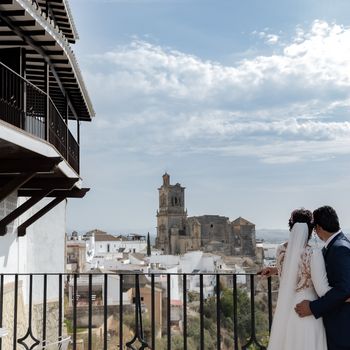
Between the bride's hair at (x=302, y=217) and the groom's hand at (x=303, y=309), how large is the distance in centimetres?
43

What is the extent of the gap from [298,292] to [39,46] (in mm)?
6562

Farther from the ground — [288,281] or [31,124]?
[31,124]

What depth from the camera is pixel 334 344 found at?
343 cm

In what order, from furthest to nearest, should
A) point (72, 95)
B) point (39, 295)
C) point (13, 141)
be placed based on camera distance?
point (39, 295), point (72, 95), point (13, 141)

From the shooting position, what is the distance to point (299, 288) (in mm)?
3543

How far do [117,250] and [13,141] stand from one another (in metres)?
108

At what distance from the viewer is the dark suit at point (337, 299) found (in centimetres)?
337

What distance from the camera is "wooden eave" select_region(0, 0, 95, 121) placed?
25.4 ft

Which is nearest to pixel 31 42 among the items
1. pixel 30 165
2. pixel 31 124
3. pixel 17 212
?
pixel 31 124

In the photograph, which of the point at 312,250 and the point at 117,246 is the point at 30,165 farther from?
the point at 117,246

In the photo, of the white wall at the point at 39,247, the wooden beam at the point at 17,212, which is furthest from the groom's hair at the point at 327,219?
the white wall at the point at 39,247

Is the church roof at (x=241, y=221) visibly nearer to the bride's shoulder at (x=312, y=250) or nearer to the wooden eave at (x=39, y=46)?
the wooden eave at (x=39, y=46)

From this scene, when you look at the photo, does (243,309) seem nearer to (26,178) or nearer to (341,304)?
(26,178)

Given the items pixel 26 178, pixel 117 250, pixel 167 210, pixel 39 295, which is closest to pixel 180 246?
pixel 167 210
